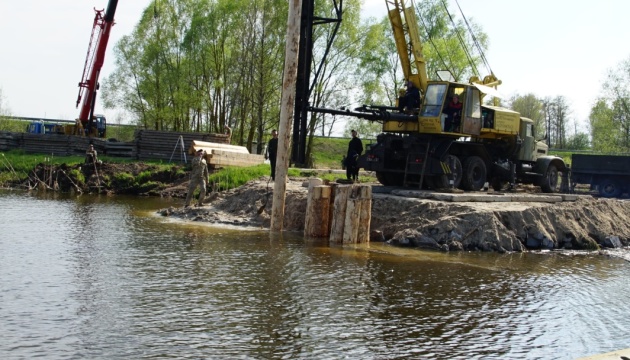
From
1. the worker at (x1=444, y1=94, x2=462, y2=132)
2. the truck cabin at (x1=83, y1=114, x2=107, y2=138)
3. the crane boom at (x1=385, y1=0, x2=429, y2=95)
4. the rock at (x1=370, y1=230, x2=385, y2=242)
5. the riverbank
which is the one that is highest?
the crane boom at (x1=385, y1=0, x2=429, y2=95)

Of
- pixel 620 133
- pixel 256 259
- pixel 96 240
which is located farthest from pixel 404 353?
pixel 620 133

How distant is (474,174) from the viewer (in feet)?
72.9

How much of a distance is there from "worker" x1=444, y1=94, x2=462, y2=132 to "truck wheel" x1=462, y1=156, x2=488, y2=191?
1.41 meters

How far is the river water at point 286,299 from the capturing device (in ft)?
29.3

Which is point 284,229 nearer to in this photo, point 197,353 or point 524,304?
point 524,304

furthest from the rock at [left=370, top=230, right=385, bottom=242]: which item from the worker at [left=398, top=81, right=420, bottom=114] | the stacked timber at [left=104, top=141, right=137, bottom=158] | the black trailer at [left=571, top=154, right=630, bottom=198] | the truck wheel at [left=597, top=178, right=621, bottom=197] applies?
the stacked timber at [left=104, top=141, right=137, bottom=158]

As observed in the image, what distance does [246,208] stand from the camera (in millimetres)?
20859

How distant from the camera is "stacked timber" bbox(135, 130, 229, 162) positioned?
35.9 meters

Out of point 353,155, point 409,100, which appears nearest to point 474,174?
point 409,100

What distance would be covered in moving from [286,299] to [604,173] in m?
26.3

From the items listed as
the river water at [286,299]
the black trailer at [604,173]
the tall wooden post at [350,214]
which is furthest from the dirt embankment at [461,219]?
the black trailer at [604,173]

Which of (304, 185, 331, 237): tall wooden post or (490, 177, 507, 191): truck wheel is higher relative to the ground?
(490, 177, 507, 191): truck wheel

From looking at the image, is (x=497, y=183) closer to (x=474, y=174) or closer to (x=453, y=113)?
(x=474, y=174)

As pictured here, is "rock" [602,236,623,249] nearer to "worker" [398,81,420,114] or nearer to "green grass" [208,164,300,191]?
"worker" [398,81,420,114]
